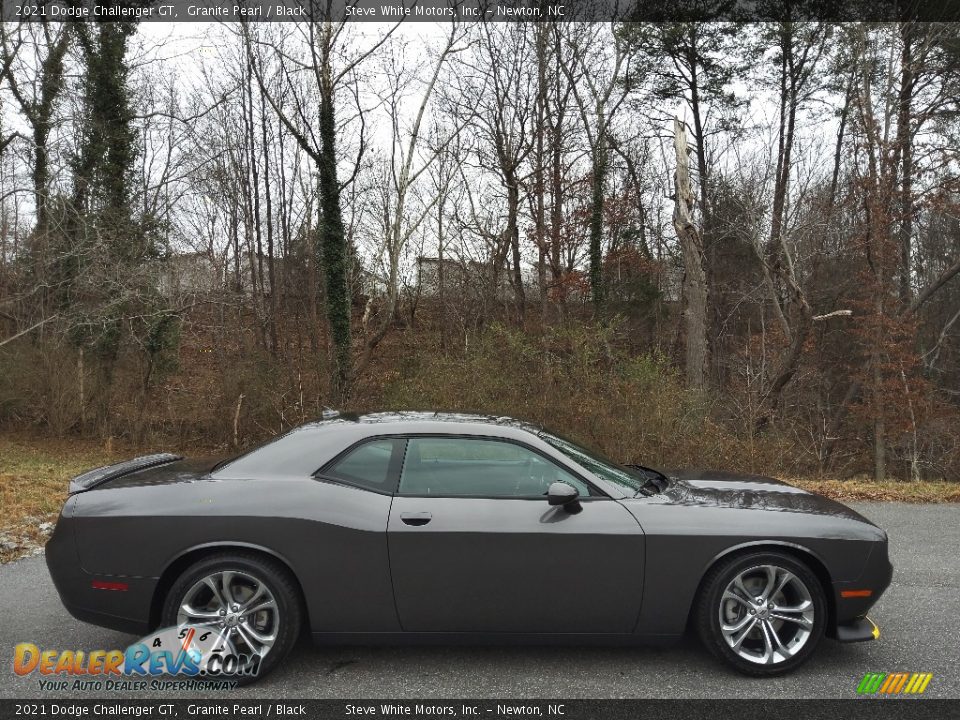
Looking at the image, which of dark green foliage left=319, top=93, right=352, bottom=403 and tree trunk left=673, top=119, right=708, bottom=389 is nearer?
tree trunk left=673, top=119, right=708, bottom=389

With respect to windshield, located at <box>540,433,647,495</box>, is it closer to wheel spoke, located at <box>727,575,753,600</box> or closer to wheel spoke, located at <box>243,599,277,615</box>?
wheel spoke, located at <box>727,575,753,600</box>

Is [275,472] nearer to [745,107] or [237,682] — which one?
[237,682]


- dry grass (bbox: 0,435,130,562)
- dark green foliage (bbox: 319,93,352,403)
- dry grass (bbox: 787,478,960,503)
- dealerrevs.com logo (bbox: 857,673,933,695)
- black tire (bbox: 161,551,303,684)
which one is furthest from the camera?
dark green foliage (bbox: 319,93,352,403)

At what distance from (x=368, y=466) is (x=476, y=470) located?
0.60 meters

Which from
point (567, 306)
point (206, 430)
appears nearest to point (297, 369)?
point (206, 430)

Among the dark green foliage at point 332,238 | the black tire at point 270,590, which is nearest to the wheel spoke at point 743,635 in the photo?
the black tire at point 270,590

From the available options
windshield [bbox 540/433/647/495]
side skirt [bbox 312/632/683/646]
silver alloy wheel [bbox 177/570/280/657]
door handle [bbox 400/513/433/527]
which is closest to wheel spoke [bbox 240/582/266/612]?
silver alloy wheel [bbox 177/570/280/657]

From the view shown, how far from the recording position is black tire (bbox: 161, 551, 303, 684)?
3.36m

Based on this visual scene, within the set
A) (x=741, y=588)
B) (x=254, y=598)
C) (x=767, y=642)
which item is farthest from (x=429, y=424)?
(x=767, y=642)

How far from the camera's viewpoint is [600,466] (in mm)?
3861

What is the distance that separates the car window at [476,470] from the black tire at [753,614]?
806 millimetres

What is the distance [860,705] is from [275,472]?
123 inches

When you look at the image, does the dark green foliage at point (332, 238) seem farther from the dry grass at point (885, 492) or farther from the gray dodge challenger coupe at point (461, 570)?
the gray dodge challenger coupe at point (461, 570)

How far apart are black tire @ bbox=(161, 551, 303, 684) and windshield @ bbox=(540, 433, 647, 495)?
1.60m
